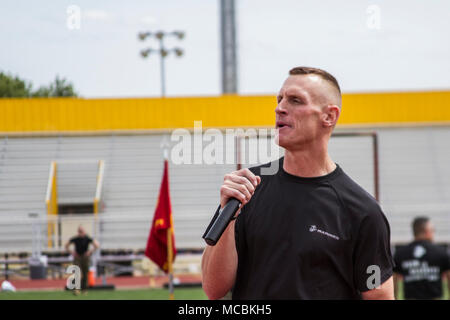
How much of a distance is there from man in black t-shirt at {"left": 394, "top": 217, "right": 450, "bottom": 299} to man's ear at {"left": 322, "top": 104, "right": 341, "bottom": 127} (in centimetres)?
611

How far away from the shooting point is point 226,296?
266 centimetres

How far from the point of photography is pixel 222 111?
84.4 feet

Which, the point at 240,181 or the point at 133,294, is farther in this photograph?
the point at 133,294

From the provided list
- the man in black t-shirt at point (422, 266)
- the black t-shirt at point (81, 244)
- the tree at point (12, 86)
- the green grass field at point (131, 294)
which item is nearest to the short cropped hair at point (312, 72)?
the tree at point (12, 86)

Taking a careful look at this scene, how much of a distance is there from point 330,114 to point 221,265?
2.05 feet

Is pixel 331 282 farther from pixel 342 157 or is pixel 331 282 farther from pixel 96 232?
pixel 342 157

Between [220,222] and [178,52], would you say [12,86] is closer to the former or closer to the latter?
[220,222]

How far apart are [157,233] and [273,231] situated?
32.0 ft

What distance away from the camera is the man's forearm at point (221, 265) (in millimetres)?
2445

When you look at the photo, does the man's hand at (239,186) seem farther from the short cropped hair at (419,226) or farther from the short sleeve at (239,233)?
the short cropped hair at (419,226)

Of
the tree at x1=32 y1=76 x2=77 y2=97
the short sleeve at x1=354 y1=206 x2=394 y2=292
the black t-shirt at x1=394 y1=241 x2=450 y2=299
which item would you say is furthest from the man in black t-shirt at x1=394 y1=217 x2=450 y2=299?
the short sleeve at x1=354 y1=206 x2=394 y2=292

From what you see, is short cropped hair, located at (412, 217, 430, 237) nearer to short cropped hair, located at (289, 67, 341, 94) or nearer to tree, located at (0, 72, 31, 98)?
tree, located at (0, 72, 31, 98)

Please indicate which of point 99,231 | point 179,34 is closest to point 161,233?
point 99,231

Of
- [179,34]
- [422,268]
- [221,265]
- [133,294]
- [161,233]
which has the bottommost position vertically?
[133,294]
